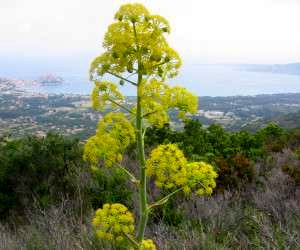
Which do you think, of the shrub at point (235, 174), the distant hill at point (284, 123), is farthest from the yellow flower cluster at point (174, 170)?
the distant hill at point (284, 123)

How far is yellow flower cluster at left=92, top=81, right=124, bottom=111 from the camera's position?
10.3 ft

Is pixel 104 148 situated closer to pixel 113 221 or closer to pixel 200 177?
pixel 113 221

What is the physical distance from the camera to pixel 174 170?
3029mm

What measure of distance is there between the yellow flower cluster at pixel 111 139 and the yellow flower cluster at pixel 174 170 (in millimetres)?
300

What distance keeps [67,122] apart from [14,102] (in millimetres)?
37282

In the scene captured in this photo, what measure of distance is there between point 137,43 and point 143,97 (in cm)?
40

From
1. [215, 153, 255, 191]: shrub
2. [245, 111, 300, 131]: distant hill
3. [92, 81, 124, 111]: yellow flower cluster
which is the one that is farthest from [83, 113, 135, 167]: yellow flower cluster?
[245, 111, 300, 131]: distant hill

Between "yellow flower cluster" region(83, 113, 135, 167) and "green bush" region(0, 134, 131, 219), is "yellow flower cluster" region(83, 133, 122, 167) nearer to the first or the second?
"yellow flower cluster" region(83, 113, 135, 167)

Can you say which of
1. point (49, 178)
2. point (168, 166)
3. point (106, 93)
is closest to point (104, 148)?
point (106, 93)

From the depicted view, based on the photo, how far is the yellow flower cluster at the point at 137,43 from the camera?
2961mm

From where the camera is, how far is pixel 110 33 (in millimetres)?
3027

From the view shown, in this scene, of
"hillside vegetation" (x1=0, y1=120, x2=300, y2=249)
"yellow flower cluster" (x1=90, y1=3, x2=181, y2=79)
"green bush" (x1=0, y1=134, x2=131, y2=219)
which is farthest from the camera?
"green bush" (x1=0, y1=134, x2=131, y2=219)

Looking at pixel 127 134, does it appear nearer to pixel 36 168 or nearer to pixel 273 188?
pixel 273 188

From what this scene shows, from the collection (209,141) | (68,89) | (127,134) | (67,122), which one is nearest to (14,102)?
(67,122)
